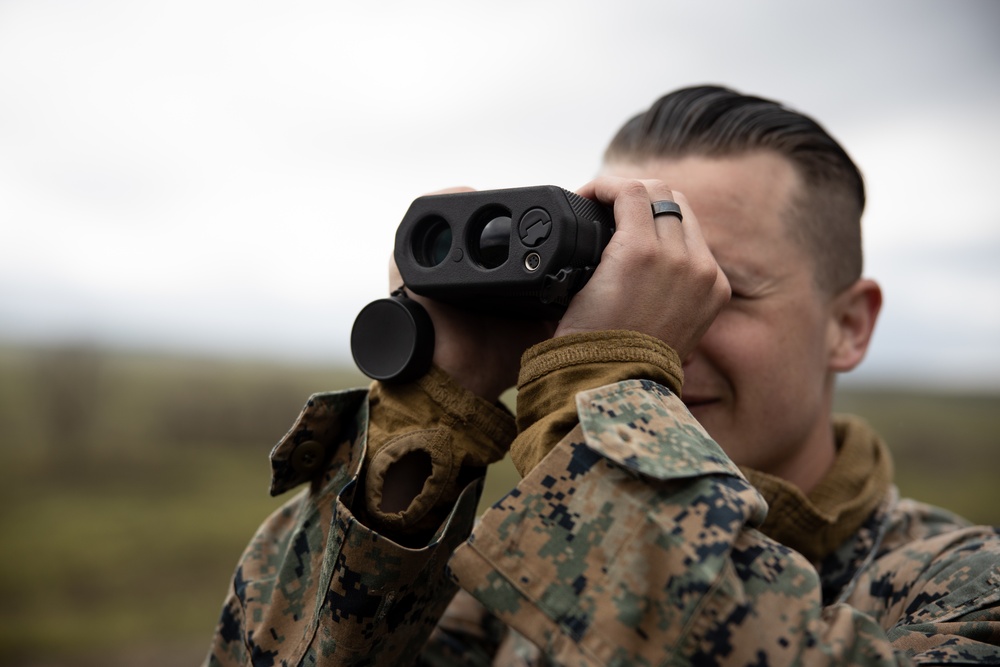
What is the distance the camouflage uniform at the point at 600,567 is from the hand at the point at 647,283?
0.09m

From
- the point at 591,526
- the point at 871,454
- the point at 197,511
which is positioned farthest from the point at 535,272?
the point at 197,511

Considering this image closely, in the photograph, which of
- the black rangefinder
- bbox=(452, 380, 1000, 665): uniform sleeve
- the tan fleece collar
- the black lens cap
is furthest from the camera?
the tan fleece collar

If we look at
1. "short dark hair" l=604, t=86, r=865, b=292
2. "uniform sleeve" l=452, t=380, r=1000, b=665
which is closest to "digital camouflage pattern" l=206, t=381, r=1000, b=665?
"uniform sleeve" l=452, t=380, r=1000, b=665

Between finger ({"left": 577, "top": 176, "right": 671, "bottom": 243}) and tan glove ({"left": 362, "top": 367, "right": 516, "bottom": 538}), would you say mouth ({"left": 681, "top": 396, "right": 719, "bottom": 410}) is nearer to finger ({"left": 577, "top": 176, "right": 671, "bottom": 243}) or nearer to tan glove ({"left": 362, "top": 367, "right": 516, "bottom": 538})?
tan glove ({"left": 362, "top": 367, "right": 516, "bottom": 538})

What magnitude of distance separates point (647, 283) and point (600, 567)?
1.57 feet

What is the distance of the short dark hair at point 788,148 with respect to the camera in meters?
2.00

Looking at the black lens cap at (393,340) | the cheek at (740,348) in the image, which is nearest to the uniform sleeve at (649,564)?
the black lens cap at (393,340)

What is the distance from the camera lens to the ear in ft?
6.64

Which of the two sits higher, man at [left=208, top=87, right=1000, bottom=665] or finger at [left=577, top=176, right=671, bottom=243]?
finger at [left=577, top=176, right=671, bottom=243]

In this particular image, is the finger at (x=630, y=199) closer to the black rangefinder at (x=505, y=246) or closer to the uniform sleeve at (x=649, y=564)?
the black rangefinder at (x=505, y=246)

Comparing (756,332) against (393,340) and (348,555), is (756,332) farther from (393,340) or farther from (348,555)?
(348,555)

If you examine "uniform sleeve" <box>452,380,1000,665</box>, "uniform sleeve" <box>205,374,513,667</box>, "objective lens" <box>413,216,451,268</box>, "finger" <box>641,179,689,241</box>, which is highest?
"finger" <box>641,179,689,241</box>

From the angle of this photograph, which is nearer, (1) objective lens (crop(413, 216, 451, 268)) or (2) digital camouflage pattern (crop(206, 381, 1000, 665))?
(2) digital camouflage pattern (crop(206, 381, 1000, 665))

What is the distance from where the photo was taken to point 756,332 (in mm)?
1787
